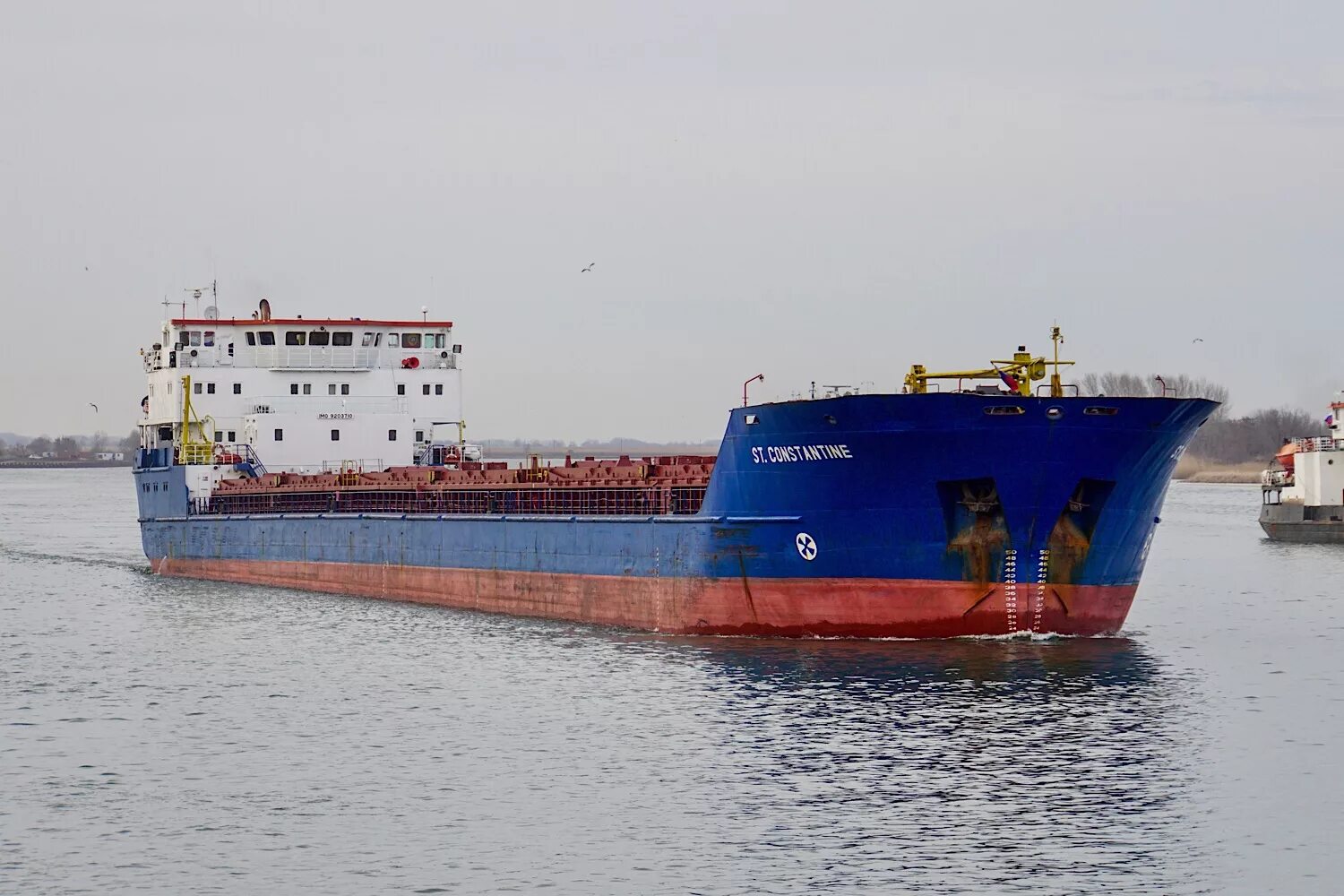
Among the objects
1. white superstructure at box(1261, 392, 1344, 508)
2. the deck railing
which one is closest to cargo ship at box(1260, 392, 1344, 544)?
white superstructure at box(1261, 392, 1344, 508)

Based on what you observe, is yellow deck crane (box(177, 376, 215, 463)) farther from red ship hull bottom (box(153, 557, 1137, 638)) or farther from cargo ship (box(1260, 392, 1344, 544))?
cargo ship (box(1260, 392, 1344, 544))

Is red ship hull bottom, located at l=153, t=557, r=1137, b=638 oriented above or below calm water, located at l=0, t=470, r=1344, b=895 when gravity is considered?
above

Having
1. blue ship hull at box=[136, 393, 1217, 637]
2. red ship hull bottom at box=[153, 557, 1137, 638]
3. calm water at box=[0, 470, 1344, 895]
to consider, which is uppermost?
blue ship hull at box=[136, 393, 1217, 637]

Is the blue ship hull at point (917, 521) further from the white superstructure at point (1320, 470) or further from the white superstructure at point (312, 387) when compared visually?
the white superstructure at point (1320, 470)

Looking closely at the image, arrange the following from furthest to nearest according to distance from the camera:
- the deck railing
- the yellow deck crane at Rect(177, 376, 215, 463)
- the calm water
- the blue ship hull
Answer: the yellow deck crane at Rect(177, 376, 215, 463), the deck railing, the blue ship hull, the calm water

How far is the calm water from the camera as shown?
14523 millimetres

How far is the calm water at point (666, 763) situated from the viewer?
14.5 meters

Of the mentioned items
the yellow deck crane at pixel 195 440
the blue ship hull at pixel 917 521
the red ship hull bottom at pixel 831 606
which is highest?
the yellow deck crane at pixel 195 440

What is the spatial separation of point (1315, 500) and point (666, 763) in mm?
45860

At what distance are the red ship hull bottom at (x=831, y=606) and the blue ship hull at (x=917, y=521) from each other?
27 millimetres

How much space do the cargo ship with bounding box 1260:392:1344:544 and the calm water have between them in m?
30.0

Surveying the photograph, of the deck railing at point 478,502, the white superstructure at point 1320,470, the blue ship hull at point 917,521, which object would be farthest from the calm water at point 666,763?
the white superstructure at point 1320,470

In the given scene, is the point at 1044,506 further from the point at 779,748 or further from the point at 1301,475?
the point at 1301,475

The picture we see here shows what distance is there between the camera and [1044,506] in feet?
78.1
